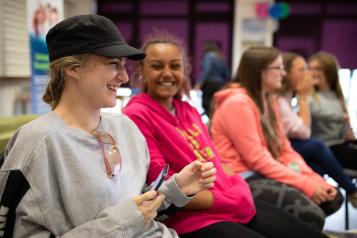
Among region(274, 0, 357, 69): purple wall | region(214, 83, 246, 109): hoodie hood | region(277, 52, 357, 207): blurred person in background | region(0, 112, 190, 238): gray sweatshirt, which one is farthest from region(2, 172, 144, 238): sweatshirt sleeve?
region(274, 0, 357, 69): purple wall

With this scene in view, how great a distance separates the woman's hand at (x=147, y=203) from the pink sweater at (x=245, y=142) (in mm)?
942

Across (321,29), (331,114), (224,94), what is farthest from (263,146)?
(321,29)

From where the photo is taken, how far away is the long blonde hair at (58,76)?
1030 mm

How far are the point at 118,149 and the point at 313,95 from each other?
210cm

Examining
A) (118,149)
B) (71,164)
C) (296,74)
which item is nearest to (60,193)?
(71,164)

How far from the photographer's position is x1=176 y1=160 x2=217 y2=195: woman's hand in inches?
46.6

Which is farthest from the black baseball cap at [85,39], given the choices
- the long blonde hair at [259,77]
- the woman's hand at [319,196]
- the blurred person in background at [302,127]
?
the blurred person in background at [302,127]

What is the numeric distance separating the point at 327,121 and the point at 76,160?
228 centimetres

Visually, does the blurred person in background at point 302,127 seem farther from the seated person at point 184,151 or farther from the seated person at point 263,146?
the seated person at point 184,151

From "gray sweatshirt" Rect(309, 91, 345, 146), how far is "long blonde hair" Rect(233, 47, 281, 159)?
0.81 meters

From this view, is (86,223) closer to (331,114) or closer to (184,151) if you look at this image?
(184,151)

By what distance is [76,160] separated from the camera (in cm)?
100

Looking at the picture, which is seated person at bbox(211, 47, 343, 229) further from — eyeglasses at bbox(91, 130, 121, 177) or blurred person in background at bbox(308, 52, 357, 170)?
eyeglasses at bbox(91, 130, 121, 177)

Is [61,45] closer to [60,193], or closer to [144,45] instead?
[60,193]
